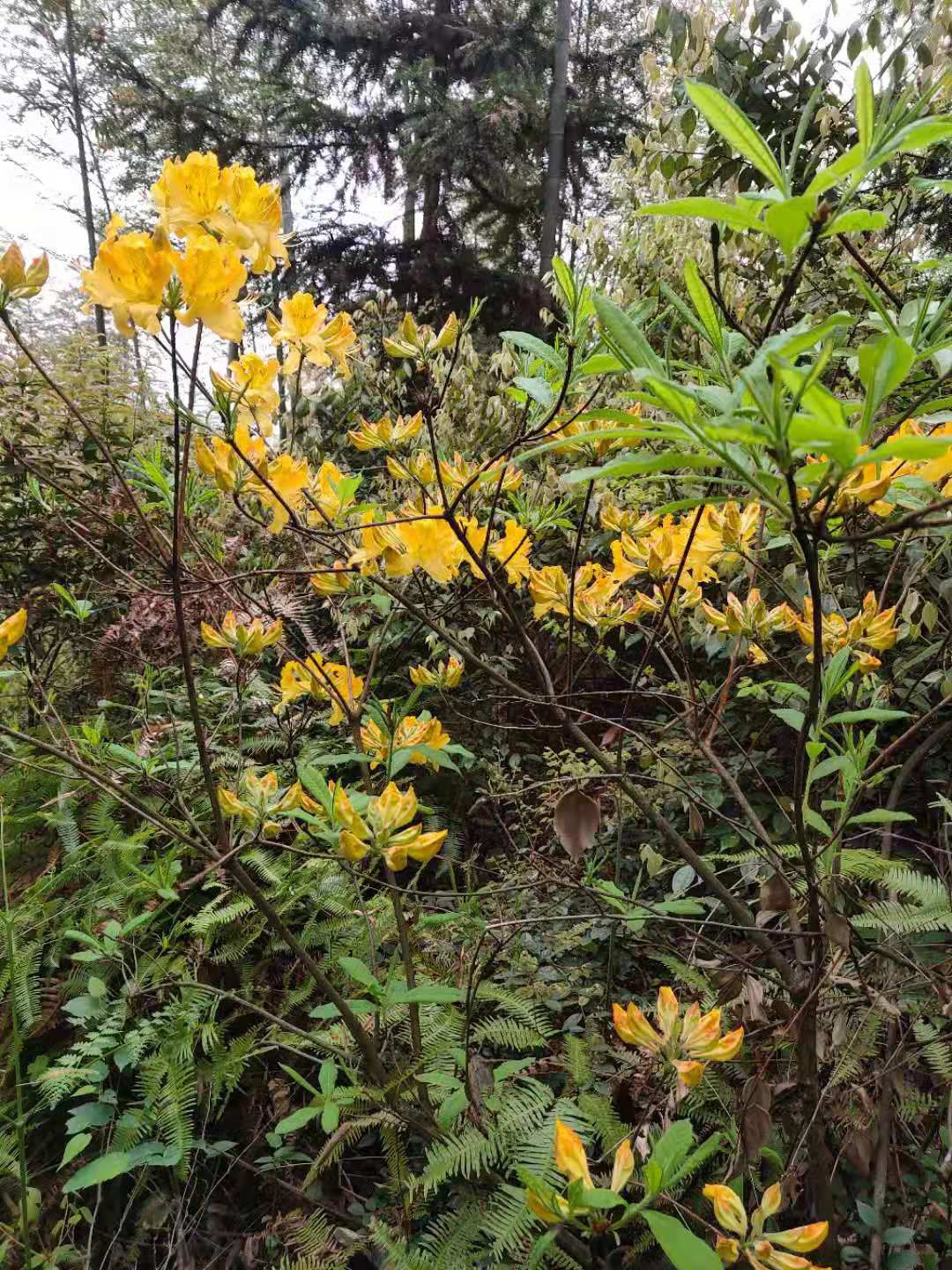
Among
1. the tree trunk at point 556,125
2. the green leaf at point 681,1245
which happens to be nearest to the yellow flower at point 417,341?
the green leaf at point 681,1245

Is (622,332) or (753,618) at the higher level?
(622,332)

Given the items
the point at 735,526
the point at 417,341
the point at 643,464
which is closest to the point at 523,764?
the point at 735,526

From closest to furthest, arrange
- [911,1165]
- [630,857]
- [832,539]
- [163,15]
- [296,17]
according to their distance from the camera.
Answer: [832,539], [911,1165], [630,857], [296,17], [163,15]

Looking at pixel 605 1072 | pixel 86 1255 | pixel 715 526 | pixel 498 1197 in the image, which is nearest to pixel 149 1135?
pixel 86 1255

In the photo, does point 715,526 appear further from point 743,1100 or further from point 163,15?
point 163,15

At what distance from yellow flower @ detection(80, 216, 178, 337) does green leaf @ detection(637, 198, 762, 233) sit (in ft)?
1.55

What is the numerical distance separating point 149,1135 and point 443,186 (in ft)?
23.9

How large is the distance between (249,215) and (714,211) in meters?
0.55

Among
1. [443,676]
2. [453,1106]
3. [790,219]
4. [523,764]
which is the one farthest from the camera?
[523,764]

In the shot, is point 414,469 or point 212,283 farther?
point 414,469

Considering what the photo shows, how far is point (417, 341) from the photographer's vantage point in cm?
84

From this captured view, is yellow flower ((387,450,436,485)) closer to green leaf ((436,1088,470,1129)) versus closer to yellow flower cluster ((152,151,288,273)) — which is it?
yellow flower cluster ((152,151,288,273))

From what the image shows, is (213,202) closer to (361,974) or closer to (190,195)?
A: (190,195)

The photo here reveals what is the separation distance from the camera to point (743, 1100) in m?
0.81
